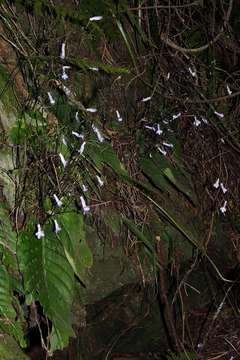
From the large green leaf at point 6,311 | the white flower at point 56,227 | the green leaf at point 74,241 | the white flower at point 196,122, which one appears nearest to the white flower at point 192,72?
the white flower at point 196,122

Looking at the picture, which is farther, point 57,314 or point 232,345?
point 232,345

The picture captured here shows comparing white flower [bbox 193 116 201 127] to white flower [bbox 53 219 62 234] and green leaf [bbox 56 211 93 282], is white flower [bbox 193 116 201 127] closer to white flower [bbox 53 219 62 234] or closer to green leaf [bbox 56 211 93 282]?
green leaf [bbox 56 211 93 282]

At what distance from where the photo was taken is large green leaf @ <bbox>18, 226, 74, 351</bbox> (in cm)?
164

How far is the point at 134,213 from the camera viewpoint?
2.32 meters

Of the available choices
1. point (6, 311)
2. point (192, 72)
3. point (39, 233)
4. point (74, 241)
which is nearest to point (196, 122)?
point (192, 72)

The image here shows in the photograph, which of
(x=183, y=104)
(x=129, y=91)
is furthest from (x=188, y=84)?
(x=129, y=91)

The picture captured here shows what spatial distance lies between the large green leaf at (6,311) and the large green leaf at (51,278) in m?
0.09

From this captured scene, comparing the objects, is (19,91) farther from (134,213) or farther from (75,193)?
(134,213)

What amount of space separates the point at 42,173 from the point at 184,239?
116 cm

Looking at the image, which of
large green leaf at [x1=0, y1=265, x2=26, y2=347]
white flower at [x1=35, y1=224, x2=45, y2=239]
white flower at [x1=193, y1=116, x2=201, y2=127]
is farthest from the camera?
white flower at [x1=193, y1=116, x2=201, y2=127]

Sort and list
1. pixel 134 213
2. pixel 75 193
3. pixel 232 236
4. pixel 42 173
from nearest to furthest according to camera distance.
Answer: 1. pixel 42 173
2. pixel 75 193
3. pixel 134 213
4. pixel 232 236

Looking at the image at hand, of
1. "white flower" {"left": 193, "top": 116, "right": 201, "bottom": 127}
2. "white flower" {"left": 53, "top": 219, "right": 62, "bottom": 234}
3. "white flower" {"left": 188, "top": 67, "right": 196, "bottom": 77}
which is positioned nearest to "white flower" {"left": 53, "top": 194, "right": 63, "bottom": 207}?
"white flower" {"left": 53, "top": 219, "right": 62, "bottom": 234}

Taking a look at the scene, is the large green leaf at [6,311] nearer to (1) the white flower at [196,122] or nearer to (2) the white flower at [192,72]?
(1) the white flower at [196,122]

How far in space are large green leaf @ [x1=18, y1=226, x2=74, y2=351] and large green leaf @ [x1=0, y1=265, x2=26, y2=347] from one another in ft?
0.29
